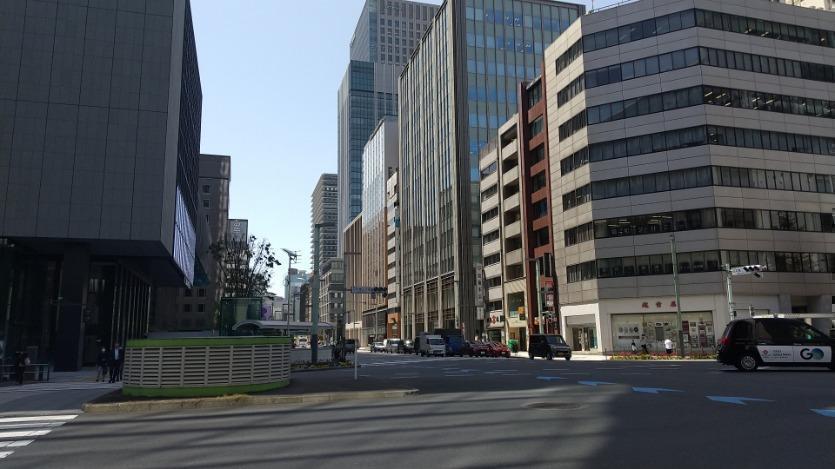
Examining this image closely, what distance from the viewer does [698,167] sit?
53.3 m

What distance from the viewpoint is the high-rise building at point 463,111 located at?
90.3m

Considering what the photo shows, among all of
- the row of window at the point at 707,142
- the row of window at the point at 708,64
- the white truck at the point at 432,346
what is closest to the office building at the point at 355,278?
the white truck at the point at 432,346

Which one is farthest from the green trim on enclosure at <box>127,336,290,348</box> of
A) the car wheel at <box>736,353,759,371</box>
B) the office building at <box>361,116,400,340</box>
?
the office building at <box>361,116,400,340</box>

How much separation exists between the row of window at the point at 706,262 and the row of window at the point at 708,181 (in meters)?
6.00

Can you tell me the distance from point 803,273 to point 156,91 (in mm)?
56033

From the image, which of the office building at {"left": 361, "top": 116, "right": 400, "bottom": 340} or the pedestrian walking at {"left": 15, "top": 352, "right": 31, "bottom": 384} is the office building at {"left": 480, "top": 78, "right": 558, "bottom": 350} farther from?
the office building at {"left": 361, "top": 116, "right": 400, "bottom": 340}

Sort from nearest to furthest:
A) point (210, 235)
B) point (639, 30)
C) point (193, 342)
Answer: point (193, 342)
point (639, 30)
point (210, 235)

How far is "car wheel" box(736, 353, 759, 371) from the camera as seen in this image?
23.4m

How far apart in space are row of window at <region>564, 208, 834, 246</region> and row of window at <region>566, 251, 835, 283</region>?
228 cm

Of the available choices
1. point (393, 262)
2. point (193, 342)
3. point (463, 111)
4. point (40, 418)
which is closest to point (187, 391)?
point (193, 342)

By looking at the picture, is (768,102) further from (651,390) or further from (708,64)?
(651,390)

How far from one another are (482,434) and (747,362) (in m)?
18.1

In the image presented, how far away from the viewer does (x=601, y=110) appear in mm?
58219

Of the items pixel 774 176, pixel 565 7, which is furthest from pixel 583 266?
pixel 565 7
